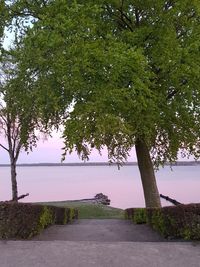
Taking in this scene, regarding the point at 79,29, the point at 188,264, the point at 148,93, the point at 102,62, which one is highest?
the point at 79,29

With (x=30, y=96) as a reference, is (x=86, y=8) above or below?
above

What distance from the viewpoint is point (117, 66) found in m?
13.6

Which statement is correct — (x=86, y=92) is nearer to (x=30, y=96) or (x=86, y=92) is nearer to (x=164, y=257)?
(x=30, y=96)

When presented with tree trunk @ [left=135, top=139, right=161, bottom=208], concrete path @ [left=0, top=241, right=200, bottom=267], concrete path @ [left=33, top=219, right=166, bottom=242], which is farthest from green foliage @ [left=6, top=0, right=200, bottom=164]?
concrete path @ [left=0, top=241, right=200, bottom=267]

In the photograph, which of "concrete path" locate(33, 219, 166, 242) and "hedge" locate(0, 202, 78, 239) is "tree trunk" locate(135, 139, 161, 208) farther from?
"hedge" locate(0, 202, 78, 239)

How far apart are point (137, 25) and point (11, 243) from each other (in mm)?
12080

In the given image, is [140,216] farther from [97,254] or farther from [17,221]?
[97,254]

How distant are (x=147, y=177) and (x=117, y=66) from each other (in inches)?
287

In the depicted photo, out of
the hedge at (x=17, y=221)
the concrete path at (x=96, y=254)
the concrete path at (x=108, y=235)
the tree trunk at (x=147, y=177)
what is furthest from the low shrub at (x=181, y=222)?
the tree trunk at (x=147, y=177)

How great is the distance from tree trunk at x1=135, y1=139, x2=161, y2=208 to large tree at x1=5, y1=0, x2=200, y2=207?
3.6 inches

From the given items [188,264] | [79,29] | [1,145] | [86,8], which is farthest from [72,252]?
[1,145]

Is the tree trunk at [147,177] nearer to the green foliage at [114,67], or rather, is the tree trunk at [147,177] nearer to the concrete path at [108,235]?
the green foliage at [114,67]

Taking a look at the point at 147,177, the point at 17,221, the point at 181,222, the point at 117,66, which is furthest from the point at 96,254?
the point at 147,177

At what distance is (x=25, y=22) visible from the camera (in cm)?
1858
